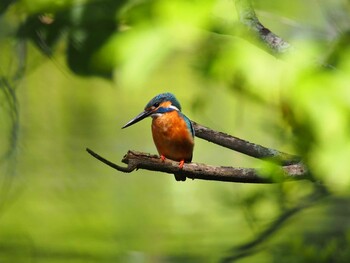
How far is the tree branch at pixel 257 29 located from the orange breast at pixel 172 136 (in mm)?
509

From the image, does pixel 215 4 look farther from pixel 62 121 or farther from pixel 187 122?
pixel 62 121

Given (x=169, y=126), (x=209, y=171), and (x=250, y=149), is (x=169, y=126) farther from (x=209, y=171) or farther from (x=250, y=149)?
(x=209, y=171)

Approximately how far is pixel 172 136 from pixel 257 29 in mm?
559

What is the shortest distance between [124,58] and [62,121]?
4.92 m

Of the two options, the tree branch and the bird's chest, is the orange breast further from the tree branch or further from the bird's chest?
the tree branch

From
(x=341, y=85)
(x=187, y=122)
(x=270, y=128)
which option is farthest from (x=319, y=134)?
(x=270, y=128)

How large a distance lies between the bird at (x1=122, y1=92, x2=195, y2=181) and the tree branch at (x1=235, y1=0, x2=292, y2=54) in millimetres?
522

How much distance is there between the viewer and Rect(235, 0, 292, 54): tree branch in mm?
804

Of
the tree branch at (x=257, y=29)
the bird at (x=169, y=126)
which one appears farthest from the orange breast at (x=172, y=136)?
the tree branch at (x=257, y=29)

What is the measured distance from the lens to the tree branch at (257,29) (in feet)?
2.64

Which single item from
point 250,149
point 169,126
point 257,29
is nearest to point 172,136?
point 169,126

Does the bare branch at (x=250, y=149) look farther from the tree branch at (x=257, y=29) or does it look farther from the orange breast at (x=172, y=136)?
the tree branch at (x=257, y=29)

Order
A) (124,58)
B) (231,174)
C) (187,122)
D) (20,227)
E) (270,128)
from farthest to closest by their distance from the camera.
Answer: (20,227)
(270,128)
(187,122)
(231,174)
(124,58)

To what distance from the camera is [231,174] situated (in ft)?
3.96
